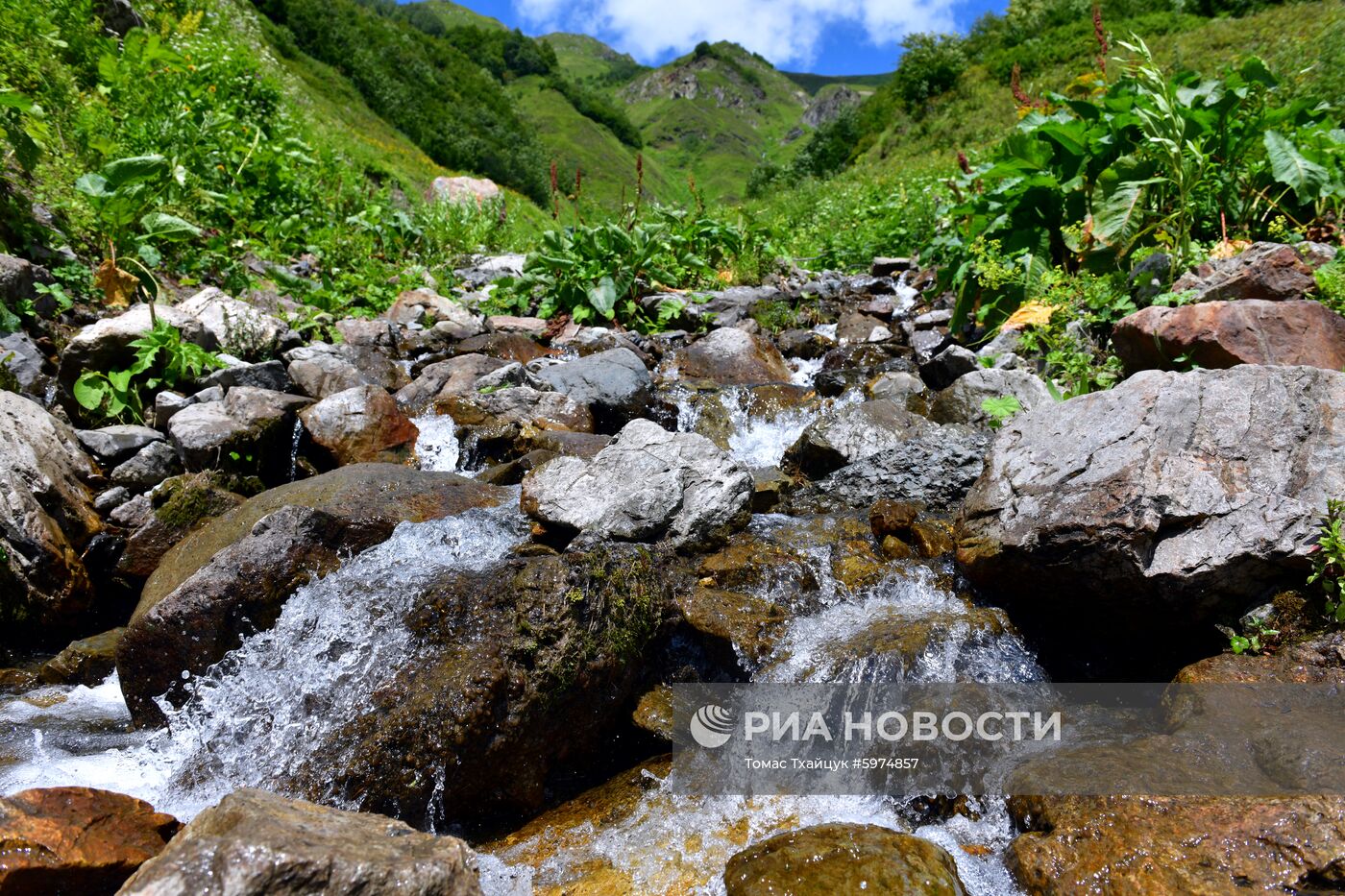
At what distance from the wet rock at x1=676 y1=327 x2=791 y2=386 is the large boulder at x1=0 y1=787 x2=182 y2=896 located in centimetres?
663

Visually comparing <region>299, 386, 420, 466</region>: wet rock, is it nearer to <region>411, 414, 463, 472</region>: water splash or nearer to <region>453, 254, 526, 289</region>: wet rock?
<region>411, 414, 463, 472</region>: water splash

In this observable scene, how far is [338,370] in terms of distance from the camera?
7.61 metres

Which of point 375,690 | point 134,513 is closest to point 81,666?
point 134,513

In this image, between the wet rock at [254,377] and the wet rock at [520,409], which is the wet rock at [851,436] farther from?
the wet rock at [254,377]

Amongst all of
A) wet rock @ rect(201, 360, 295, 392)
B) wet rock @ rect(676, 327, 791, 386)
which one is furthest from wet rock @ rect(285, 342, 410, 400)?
wet rock @ rect(676, 327, 791, 386)

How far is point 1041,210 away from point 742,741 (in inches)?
251

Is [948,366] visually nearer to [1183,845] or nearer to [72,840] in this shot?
[1183,845]

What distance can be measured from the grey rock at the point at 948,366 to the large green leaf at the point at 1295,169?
9.63 ft

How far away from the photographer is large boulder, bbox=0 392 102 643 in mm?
4484

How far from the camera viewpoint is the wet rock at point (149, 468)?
18.4ft

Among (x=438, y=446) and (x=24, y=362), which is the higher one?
(x=24, y=362)

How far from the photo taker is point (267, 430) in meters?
6.26

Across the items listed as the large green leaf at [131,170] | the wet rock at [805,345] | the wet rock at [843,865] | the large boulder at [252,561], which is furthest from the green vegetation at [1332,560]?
the large green leaf at [131,170]

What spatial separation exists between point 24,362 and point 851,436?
687 centimetres
